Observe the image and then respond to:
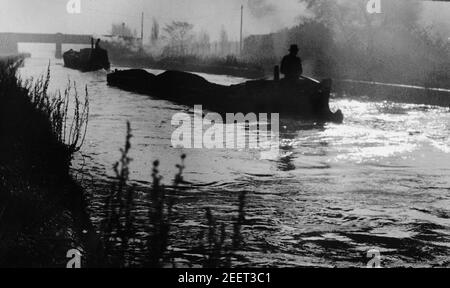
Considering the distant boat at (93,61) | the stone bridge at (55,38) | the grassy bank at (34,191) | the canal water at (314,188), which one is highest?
the stone bridge at (55,38)

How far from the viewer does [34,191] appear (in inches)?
304

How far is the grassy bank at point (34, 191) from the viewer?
18.2 feet

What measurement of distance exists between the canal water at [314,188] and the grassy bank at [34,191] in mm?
433

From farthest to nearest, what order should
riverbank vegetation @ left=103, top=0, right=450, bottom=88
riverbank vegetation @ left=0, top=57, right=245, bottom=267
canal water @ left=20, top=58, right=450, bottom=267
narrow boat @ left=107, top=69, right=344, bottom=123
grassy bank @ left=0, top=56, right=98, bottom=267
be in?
riverbank vegetation @ left=103, top=0, right=450, bottom=88 < narrow boat @ left=107, top=69, right=344, bottom=123 < canal water @ left=20, top=58, right=450, bottom=267 < grassy bank @ left=0, top=56, right=98, bottom=267 < riverbank vegetation @ left=0, top=57, right=245, bottom=267

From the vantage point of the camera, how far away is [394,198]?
9.48 meters

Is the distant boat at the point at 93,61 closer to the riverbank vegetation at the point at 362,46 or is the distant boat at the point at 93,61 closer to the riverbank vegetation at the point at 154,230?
the riverbank vegetation at the point at 362,46

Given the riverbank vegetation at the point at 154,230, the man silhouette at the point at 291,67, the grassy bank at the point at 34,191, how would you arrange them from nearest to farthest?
the riverbank vegetation at the point at 154,230
the grassy bank at the point at 34,191
the man silhouette at the point at 291,67

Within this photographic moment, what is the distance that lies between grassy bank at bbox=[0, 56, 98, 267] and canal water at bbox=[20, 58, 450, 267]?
433 millimetres

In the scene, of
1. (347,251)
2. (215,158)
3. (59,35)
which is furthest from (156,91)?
(59,35)

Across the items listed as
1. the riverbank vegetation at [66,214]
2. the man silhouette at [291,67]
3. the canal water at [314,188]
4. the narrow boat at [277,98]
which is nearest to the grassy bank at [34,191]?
the riverbank vegetation at [66,214]

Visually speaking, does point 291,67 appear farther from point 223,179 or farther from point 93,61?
point 93,61

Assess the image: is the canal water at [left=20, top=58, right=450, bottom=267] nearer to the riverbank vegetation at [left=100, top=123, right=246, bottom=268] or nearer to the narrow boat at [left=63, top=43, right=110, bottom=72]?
the riverbank vegetation at [left=100, top=123, right=246, bottom=268]

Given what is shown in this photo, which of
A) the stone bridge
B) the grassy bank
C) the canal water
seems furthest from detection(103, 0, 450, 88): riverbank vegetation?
the stone bridge

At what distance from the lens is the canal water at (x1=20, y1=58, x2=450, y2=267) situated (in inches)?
273
